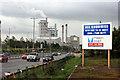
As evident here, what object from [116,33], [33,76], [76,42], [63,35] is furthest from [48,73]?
[76,42]

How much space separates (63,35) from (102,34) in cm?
12941

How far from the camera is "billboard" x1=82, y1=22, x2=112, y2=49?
864 inches

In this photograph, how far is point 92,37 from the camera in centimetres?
2266

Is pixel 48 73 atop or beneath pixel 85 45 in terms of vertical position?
beneath

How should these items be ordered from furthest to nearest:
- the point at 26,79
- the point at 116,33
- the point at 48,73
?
the point at 116,33
the point at 48,73
the point at 26,79

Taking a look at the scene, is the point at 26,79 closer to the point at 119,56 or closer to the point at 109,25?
the point at 109,25

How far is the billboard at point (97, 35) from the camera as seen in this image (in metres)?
21.9

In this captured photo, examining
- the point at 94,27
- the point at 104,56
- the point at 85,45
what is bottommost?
the point at 104,56

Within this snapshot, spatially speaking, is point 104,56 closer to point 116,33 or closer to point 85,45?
point 116,33

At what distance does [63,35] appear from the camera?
497ft

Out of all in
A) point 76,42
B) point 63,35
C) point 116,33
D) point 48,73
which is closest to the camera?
point 48,73

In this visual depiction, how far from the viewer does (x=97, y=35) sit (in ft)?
73.6

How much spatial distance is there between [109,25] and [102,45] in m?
2.39

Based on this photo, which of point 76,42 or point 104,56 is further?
point 76,42
